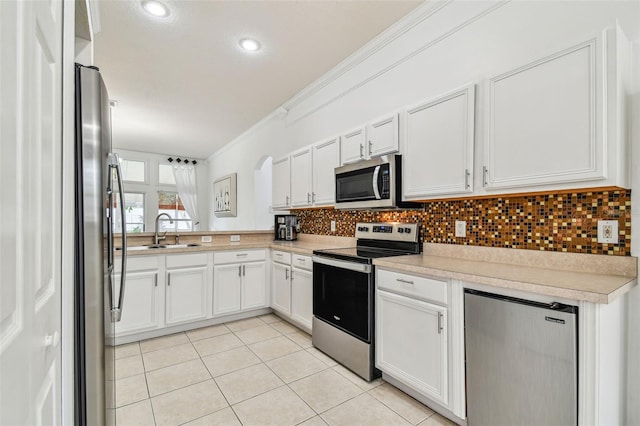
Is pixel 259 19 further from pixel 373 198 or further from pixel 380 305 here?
pixel 380 305

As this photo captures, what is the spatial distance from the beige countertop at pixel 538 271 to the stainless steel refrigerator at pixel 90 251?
5.25 ft

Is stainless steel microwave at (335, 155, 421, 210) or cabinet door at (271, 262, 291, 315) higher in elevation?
stainless steel microwave at (335, 155, 421, 210)

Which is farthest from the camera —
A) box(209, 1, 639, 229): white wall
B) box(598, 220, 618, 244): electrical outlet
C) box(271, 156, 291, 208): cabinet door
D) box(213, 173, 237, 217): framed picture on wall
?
box(213, 173, 237, 217): framed picture on wall

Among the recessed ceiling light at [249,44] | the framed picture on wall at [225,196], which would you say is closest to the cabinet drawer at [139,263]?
the recessed ceiling light at [249,44]

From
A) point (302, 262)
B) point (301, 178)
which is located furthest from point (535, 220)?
point (301, 178)

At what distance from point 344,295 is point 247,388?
0.95 meters

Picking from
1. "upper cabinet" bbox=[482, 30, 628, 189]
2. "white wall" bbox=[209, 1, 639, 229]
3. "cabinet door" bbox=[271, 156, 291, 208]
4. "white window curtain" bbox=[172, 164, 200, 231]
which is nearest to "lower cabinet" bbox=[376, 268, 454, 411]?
"upper cabinet" bbox=[482, 30, 628, 189]

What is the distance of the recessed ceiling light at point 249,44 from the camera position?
109 inches

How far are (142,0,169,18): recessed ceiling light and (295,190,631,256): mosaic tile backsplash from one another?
8.31 feet

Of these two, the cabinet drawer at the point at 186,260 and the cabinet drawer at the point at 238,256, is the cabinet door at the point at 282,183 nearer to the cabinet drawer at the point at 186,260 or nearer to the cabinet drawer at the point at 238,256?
the cabinet drawer at the point at 238,256

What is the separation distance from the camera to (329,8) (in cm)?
235

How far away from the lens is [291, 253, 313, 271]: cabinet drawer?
9.87 ft

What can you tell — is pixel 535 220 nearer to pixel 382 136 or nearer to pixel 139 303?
pixel 382 136

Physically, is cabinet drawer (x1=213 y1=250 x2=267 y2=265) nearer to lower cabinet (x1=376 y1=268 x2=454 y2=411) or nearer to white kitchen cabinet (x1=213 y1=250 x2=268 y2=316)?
white kitchen cabinet (x1=213 y1=250 x2=268 y2=316)
